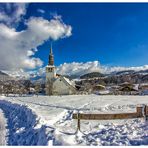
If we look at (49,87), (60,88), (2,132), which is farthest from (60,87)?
(2,132)

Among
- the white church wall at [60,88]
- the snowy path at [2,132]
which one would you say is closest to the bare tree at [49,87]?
the white church wall at [60,88]

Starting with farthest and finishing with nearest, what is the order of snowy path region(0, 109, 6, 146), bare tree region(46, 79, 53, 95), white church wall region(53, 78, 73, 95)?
1. bare tree region(46, 79, 53, 95)
2. white church wall region(53, 78, 73, 95)
3. snowy path region(0, 109, 6, 146)

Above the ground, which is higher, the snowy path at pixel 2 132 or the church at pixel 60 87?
the church at pixel 60 87

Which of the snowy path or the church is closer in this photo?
the snowy path

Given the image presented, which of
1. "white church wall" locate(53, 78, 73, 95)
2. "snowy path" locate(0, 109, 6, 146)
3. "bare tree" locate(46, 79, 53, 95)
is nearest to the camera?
"snowy path" locate(0, 109, 6, 146)

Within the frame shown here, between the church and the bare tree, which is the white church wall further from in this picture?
the bare tree

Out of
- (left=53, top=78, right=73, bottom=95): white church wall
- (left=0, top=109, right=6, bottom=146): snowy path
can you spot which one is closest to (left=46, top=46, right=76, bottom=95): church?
(left=53, top=78, right=73, bottom=95): white church wall

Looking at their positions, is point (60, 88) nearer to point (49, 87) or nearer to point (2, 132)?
point (49, 87)

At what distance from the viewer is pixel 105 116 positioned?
67.3ft

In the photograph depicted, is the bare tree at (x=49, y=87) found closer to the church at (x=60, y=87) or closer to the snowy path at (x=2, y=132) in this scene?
the church at (x=60, y=87)

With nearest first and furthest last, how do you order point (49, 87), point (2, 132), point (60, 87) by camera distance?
point (2, 132), point (60, 87), point (49, 87)

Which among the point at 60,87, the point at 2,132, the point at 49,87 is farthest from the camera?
the point at 49,87

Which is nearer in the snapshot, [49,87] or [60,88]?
[60,88]

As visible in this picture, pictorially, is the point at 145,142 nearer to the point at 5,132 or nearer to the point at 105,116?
the point at 105,116
